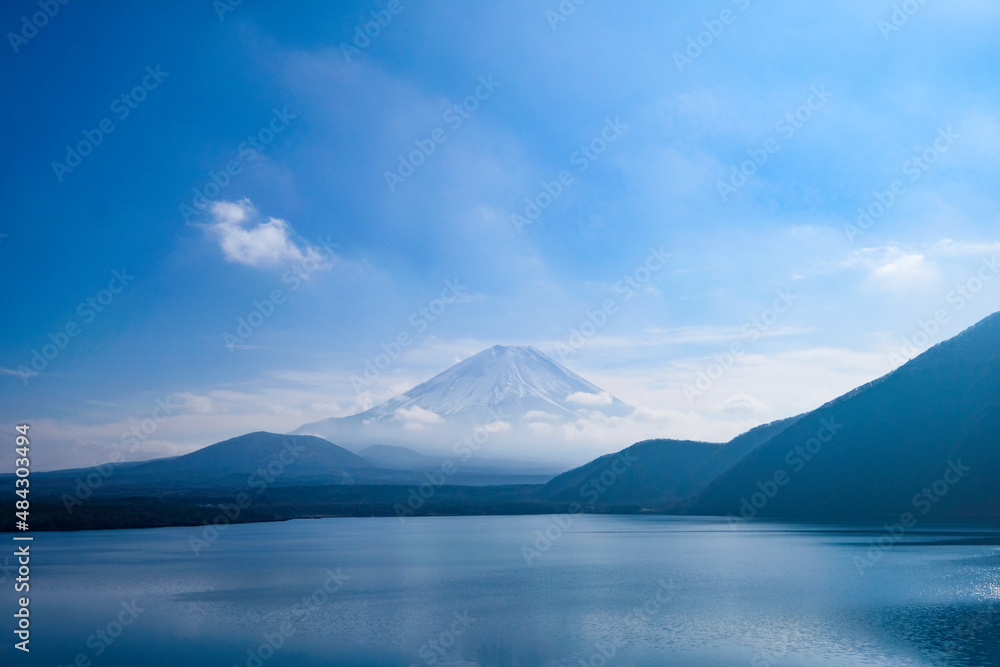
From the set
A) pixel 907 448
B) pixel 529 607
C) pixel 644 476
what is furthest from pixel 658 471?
pixel 529 607

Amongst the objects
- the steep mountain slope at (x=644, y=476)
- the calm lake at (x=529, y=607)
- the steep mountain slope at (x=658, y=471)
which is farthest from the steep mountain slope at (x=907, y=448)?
the steep mountain slope at (x=644, y=476)

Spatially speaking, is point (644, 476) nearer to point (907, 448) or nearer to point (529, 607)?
point (907, 448)

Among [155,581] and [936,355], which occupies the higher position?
[936,355]

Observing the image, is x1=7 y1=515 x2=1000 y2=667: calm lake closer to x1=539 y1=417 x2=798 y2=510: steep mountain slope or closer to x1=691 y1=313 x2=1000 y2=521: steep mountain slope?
x1=691 y1=313 x2=1000 y2=521: steep mountain slope

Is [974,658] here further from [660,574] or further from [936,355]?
[936,355]

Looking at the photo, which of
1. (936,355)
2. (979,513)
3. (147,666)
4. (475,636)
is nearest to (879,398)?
(936,355)

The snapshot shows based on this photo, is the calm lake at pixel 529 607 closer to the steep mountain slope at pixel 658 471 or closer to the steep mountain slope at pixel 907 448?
the steep mountain slope at pixel 907 448
